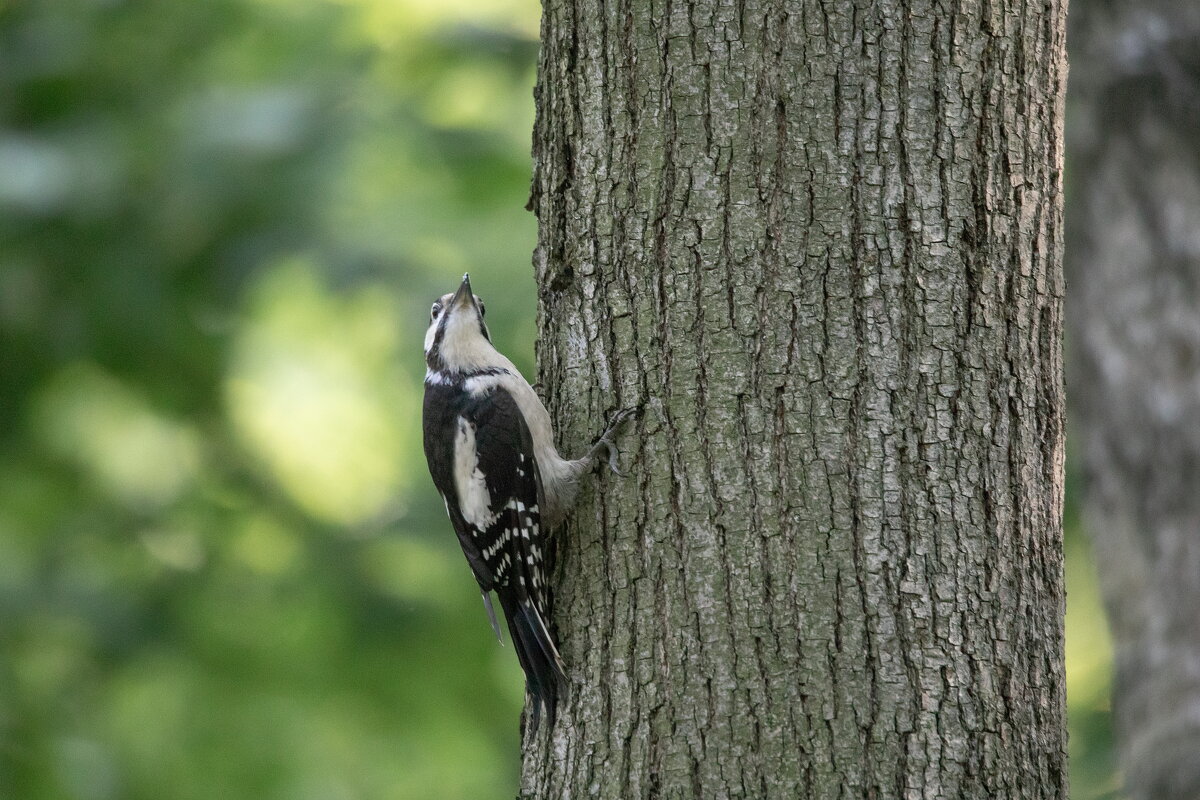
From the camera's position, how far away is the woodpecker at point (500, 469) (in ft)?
11.1

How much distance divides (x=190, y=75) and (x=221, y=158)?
101cm

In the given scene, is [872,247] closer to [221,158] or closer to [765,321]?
[765,321]

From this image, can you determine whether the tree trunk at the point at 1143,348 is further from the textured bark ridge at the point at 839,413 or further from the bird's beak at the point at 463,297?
the bird's beak at the point at 463,297

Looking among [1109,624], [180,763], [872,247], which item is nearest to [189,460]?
[180,763]

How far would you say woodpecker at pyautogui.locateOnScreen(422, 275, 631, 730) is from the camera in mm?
3387

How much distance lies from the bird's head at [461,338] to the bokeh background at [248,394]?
1.70m

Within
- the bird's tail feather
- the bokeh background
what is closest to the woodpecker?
the bird's tail feather

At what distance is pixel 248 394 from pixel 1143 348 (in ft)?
18.2

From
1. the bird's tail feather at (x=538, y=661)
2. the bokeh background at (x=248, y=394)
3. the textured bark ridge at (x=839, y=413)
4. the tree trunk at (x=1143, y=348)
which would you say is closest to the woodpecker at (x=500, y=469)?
the bird's tail feather at (x=538, y=661)

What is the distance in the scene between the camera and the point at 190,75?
7.57 meters

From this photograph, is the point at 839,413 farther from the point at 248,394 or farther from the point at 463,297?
the point at 248,394

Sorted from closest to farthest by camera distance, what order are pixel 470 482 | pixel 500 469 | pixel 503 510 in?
pixel 503 510 < pixel 500 469 < pixel 470 482

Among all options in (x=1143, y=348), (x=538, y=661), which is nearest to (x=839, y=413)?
(x=538, y=661)

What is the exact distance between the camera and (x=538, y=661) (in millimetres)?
3344
